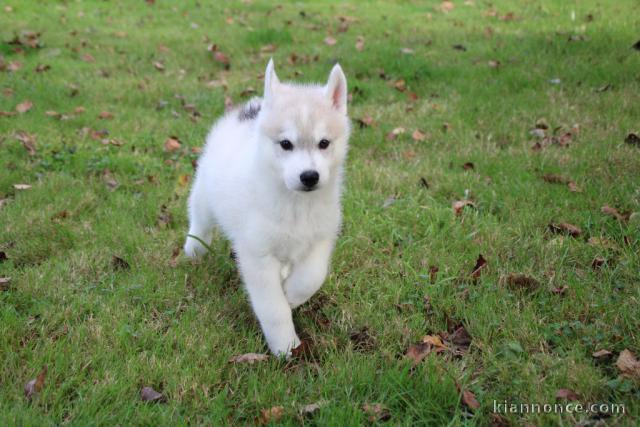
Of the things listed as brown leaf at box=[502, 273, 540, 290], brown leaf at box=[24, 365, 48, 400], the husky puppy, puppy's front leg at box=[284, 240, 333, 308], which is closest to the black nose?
the husky puppy

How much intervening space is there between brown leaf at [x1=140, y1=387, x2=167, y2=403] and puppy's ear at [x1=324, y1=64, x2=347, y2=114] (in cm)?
→ 171

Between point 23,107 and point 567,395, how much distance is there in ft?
19.1

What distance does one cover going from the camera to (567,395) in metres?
2.28

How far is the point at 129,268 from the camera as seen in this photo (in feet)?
11.5

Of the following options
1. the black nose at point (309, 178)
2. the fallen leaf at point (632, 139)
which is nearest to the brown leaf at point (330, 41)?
the fallen leaf at point (632, 139)

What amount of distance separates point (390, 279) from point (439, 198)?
3.88 feet

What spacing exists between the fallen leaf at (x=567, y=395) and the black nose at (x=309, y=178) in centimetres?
136

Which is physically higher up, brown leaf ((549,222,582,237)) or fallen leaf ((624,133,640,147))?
fallen leaf ((624,133,640,147))

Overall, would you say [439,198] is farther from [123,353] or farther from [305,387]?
[123,353]

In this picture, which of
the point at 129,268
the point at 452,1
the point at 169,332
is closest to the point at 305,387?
the point at 169,332

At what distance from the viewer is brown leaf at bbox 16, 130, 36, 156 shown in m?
5.04

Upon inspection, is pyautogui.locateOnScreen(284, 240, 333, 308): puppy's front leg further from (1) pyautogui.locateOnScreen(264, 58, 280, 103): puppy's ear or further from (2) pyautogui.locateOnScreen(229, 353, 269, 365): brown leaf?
(1) pyautogui.locateOnScreen(264, 58, 280, 103): puppy's ear

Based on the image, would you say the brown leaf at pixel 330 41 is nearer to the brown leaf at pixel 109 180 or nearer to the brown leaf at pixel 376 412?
the brown leaf at pixel 109 180

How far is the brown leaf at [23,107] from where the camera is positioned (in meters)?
5.93
